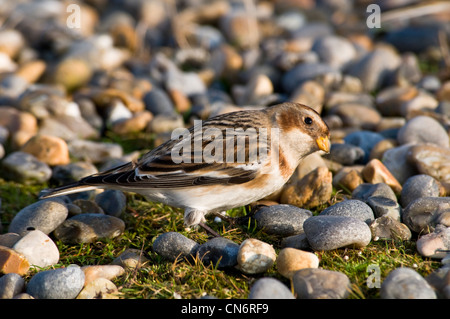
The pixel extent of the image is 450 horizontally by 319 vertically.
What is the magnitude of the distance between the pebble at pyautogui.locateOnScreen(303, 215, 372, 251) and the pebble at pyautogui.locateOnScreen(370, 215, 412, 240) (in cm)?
18

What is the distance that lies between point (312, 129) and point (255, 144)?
0.46 meters

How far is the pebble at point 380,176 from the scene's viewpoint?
4.12 meters

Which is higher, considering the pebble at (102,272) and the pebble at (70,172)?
the pebble at (70,172)

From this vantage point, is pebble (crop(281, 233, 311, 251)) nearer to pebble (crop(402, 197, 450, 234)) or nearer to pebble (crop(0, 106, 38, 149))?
pebble (crop(402, 197, 450, 234))

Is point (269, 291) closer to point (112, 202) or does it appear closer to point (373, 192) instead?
point (373, 192)

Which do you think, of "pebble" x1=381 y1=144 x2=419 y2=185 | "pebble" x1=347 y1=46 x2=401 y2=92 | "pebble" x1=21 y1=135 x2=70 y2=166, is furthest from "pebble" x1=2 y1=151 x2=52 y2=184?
"pebble" x1=347 y1=46 x2=401 y2=92

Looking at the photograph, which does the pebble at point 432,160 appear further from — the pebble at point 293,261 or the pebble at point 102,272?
the pebble at point 102,272

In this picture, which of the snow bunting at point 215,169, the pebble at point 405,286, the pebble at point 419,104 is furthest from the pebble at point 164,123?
the pebble at point 405,286

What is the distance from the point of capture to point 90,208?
13.3 ft

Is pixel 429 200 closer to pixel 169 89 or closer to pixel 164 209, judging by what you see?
pixel 164 209

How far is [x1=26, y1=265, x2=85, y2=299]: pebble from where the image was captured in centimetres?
293

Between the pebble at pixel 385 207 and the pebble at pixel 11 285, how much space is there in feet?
7.45

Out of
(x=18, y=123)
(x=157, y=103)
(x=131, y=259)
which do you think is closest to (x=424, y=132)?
(x=131, y=259)

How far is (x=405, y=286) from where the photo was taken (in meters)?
2.67
